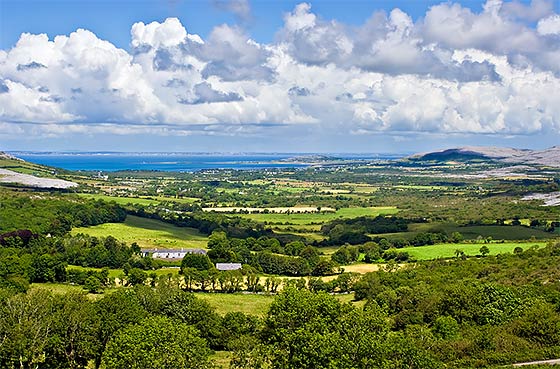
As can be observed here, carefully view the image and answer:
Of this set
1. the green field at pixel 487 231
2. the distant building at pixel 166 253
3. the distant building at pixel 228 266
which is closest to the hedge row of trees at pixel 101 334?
the distant building at pixel 228 266

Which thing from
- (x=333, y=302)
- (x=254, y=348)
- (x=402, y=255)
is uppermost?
(x=333, y=302)

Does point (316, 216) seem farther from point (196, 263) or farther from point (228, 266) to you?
point (196, 263)

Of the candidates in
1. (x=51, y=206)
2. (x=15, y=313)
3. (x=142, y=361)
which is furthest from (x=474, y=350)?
(x=51, y=206)

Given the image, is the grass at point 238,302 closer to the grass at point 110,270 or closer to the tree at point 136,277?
the tree at point 136,277

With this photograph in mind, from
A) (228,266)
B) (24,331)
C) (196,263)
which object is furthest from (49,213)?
(24,331)

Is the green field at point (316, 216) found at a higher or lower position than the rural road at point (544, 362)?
lower

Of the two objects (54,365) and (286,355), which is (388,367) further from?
(54,365)
